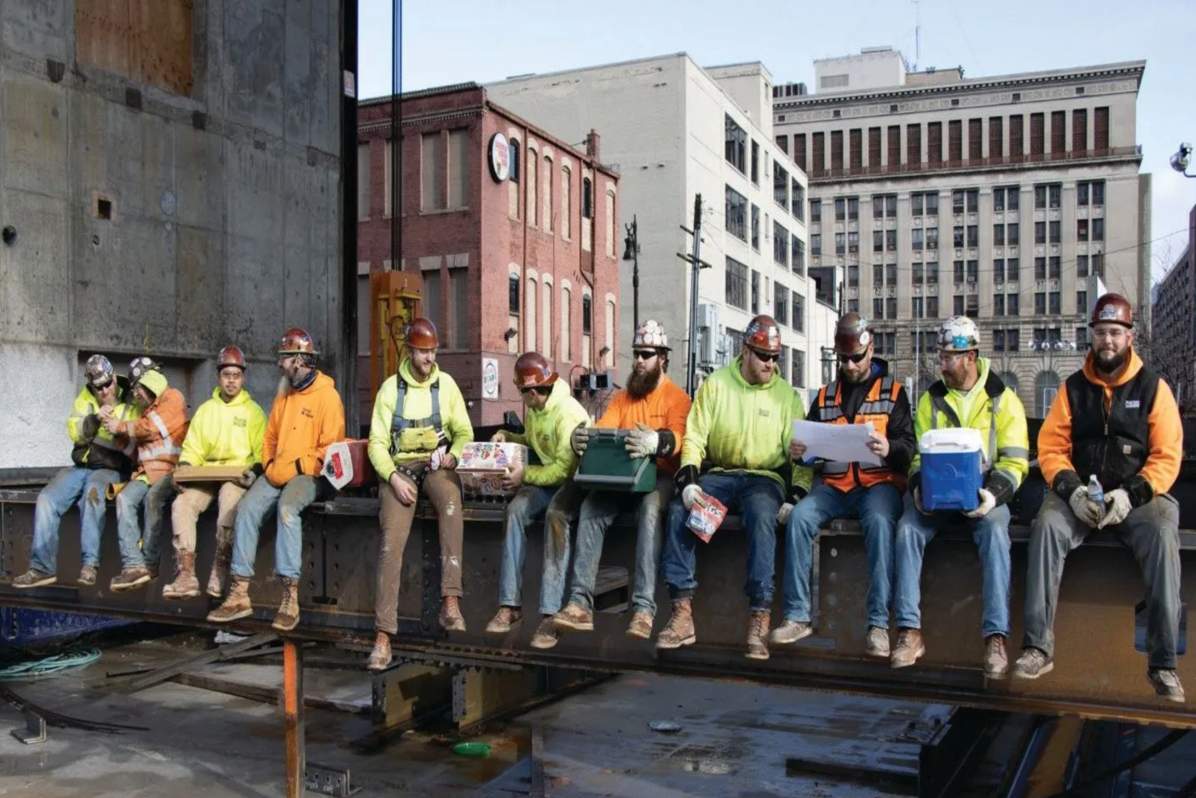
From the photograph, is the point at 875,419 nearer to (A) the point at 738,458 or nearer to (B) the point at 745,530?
(A) the point at 738,458

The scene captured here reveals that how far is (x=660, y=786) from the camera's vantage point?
886 cm

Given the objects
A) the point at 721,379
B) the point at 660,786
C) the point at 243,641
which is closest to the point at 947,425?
the point at 721,379

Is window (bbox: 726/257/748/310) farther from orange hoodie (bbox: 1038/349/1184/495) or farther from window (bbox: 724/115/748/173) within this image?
orange hoodie (bbox: 1038/349/1184/495)

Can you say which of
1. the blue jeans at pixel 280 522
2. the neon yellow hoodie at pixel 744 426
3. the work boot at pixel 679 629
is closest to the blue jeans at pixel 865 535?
the neon yellow hoodie at pixel 744 426

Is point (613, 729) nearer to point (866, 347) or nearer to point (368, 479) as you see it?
point (368, 479)

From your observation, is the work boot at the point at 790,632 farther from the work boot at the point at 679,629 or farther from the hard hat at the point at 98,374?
the hard hat at the point at 98,374

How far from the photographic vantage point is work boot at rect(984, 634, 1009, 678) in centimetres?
532

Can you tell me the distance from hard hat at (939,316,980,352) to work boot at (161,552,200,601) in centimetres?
524

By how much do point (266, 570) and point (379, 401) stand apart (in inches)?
61.1

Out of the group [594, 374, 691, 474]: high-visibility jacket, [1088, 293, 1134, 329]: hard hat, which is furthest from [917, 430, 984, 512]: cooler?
[594, 374, 691, 474]: high-visibility jacket

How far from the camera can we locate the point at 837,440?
236 inches

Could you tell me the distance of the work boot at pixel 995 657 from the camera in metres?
5.32

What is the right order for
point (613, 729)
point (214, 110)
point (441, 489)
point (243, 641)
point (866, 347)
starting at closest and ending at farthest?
point (866, 347) < point (441, 489) < point (613, 729) < point (243, 641) < point (214, 110)

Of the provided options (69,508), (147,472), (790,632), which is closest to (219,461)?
(147,472)
